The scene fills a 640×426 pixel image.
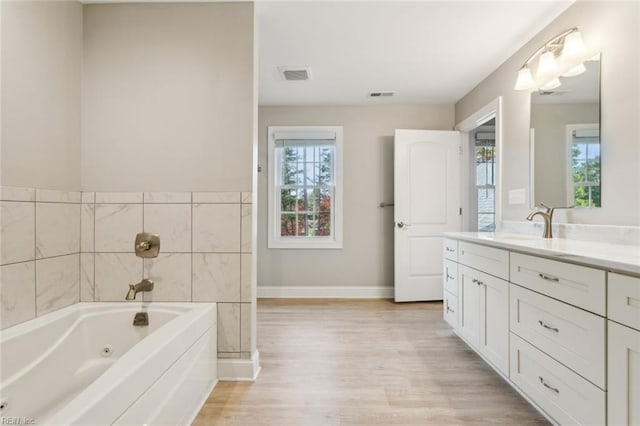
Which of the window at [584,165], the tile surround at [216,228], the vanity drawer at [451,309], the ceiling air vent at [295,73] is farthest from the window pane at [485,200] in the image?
the tile surround at [216,228]

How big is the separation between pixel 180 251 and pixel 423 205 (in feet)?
8.53

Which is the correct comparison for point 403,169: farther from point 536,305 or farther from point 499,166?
point 536,305

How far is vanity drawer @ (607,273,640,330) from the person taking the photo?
0.99 m

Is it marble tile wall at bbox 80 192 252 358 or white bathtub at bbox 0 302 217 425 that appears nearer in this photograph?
white bathtub at bbox 0 302 217 425

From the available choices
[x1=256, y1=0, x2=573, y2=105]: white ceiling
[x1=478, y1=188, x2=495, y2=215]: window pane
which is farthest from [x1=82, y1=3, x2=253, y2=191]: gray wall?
[x1=478, y1=188, x2=495, y2=215]: window pane

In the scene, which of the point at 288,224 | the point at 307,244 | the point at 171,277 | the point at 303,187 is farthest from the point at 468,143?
the point at 171,277

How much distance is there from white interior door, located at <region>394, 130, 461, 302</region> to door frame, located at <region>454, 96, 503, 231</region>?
0.09m

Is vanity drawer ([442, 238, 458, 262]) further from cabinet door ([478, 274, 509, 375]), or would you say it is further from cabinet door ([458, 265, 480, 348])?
cabinet door ([478, 274, 509, 375])

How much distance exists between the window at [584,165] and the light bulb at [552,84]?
0.32m

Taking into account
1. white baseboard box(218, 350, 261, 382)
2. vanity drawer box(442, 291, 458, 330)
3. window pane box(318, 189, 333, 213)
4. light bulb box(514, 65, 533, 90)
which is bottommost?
white baseboard box(218, 350, 261, 382)

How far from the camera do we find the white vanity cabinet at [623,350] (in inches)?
39.4

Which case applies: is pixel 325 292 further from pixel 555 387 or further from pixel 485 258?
pixel 555 387

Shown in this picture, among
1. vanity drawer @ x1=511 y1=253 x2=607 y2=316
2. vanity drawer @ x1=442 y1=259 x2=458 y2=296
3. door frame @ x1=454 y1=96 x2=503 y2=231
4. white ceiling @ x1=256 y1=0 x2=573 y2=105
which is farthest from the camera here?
door frame @ x1=454 y1=96 x2=503 y2=231

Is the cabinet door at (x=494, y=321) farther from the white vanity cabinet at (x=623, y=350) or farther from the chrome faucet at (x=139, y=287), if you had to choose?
the chrome faucet at (x=139, y=287)
